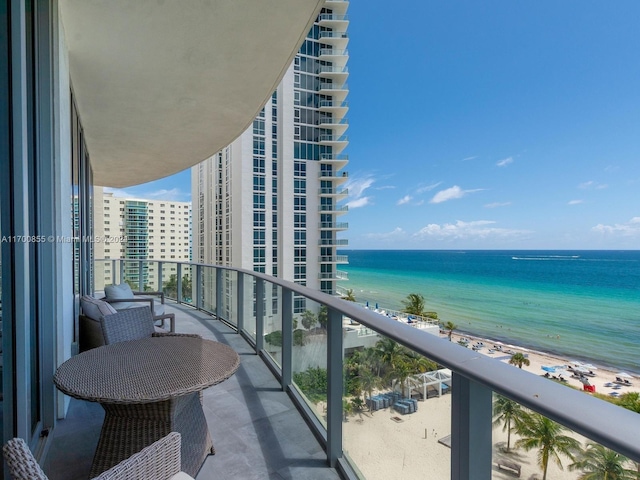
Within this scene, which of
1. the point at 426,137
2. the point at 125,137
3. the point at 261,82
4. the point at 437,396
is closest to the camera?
the point at 437,396

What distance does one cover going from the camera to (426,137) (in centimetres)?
5081

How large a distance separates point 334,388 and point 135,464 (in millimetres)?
1360

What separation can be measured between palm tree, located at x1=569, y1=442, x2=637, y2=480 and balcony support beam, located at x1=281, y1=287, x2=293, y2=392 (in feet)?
8.60

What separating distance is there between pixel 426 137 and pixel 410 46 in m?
12.3

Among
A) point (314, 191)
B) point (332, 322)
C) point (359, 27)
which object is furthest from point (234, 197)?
point (359, 27)

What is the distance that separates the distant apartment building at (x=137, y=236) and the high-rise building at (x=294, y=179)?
36.7 ft

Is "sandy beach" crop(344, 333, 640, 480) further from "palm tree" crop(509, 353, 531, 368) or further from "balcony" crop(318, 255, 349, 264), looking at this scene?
"balcony" crop(318, 255, 349, 264)

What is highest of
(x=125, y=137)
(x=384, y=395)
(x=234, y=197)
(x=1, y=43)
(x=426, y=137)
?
(x=426, y=137)

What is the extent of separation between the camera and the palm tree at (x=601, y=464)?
2.15 ft

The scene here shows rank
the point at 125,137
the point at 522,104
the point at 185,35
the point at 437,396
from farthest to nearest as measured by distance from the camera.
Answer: the point at 522,104 < the point at 125,137 < the point at 185,35 < the point at 437,396

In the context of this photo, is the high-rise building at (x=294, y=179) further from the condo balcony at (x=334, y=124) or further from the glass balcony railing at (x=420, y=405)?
the glass balcony railing at (x=420, y=405)

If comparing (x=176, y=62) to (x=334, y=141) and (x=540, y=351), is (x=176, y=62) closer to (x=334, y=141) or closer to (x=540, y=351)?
(x=540, y=351)

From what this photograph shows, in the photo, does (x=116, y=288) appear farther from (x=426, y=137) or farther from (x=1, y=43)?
(x=426, y=137)

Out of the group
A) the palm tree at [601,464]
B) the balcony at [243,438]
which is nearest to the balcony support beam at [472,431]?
the palm tree at [601,464]
